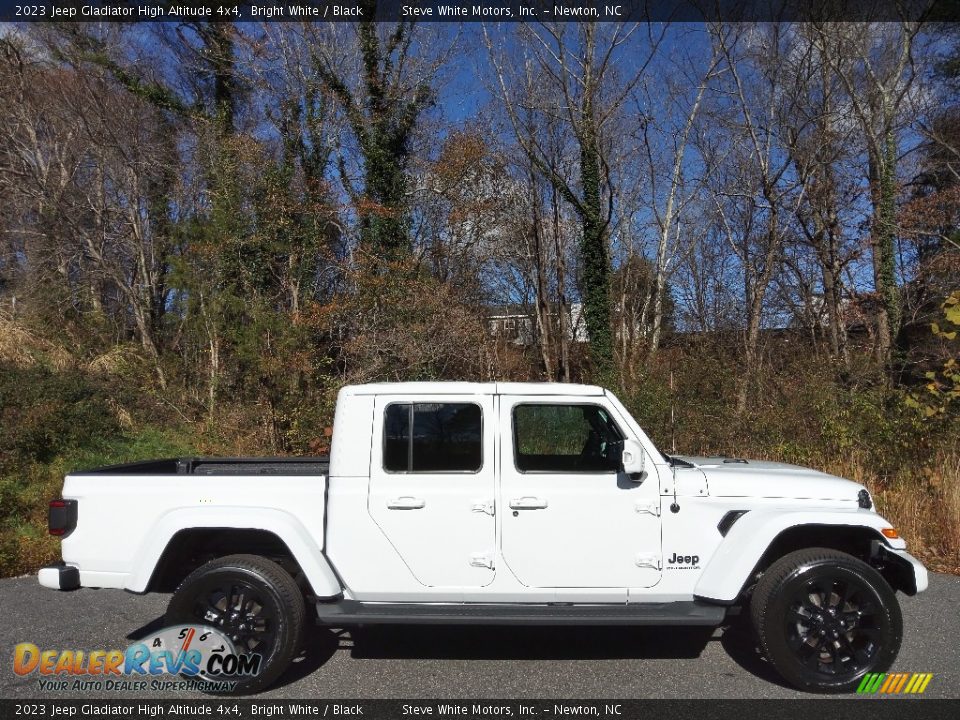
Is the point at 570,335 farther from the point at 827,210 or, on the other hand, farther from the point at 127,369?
the point at 127,369

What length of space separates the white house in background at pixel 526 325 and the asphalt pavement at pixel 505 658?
1468 centimetres

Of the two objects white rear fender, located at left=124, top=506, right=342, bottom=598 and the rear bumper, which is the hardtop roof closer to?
white rear fender, located at left=124, top=506, right=342, bottom=598

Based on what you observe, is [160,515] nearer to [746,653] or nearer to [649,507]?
[649,507]

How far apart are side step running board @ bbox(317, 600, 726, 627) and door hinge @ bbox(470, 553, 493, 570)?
0.24 m

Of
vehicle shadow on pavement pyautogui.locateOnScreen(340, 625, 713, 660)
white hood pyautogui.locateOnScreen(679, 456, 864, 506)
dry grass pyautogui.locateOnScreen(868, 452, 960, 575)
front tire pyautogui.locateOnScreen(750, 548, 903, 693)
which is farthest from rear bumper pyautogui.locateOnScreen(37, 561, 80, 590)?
dry grass pyautogui.locateOnScreen(868, 452, 960, 575)

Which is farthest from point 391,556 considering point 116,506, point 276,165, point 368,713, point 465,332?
point 276,165

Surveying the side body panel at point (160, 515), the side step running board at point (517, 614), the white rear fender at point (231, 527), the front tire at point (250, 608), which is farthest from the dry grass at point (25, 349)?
the side step running board at point (517, 614)

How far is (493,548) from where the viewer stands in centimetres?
427

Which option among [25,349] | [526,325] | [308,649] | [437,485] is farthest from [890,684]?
[526,325]

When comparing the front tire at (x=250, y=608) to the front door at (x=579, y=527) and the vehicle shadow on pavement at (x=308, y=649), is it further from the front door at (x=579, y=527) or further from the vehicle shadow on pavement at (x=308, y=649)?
the front door at (x=579, y=527)

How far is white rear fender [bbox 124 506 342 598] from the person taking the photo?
4.21 metres

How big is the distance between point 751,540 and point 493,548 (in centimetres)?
150

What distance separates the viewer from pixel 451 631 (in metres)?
5.21

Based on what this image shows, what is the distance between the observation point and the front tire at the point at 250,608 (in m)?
4.14
